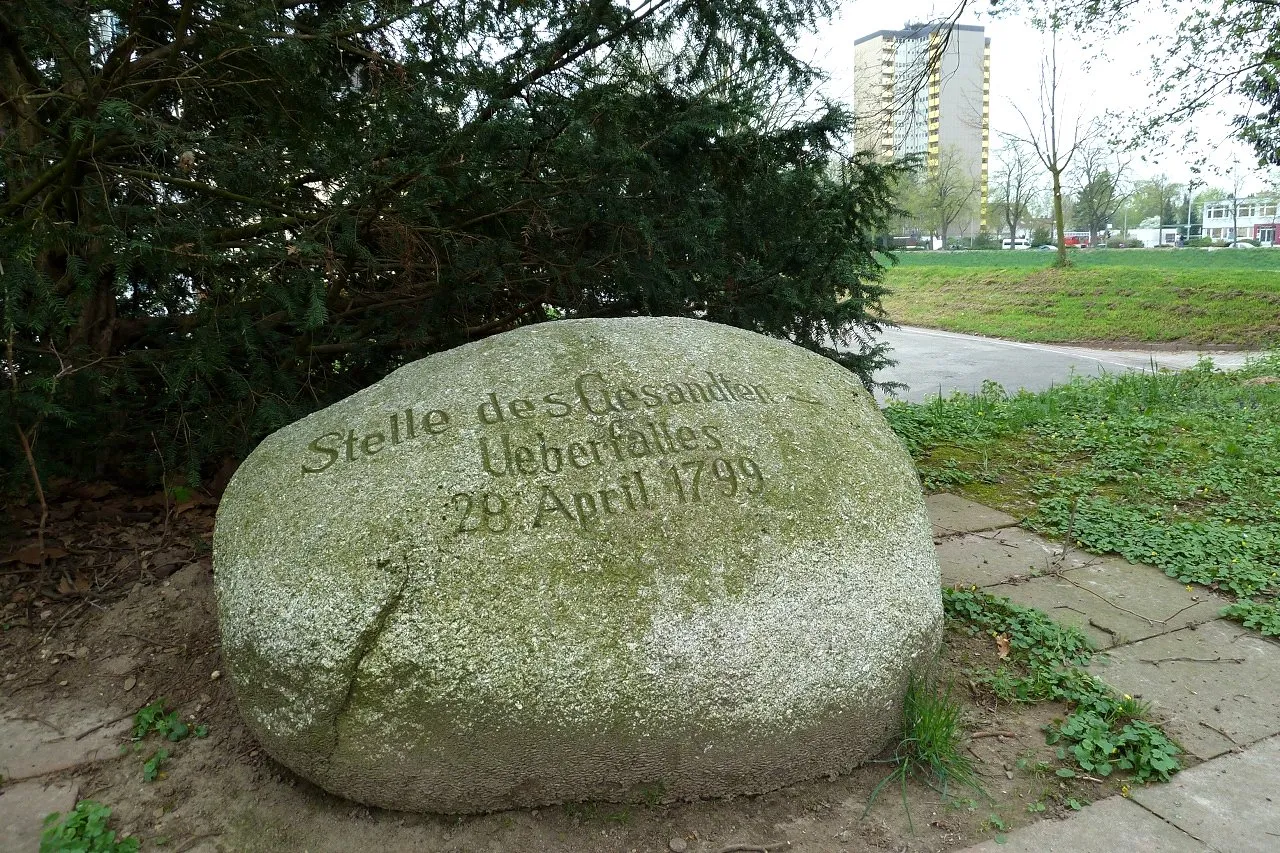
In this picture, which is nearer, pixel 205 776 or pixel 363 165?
pixel 205 776

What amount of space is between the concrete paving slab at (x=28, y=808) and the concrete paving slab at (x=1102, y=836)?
2.51 metres

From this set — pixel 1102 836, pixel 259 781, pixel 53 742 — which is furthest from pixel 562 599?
pixel 53 742

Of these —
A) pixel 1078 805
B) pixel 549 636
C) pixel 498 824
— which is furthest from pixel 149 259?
pixel 1078 805

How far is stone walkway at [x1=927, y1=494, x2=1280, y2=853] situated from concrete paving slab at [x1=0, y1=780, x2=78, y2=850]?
8.26 feet

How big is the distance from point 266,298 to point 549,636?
1.93 metres

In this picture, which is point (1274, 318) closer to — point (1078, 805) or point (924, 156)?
point (924, 156)

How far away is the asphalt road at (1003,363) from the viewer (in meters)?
10.7

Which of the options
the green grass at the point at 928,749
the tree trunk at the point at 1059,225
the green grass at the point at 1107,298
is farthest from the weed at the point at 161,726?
the tree trunk at the point at 1059,225

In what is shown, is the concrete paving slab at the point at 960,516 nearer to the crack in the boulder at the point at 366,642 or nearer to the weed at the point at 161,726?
the crack in the boulder at the point at 366,642

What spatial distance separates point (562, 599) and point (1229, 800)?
1963mm

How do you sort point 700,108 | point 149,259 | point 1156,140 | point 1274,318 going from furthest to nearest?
point 1274,318
point 1156,140
point 700,108
point 149,259

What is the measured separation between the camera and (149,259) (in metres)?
2.78

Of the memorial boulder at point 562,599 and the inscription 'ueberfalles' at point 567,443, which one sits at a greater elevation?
the inscription 'ueberfalles' at point 567,443

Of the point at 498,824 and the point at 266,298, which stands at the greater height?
the point at 266,298
